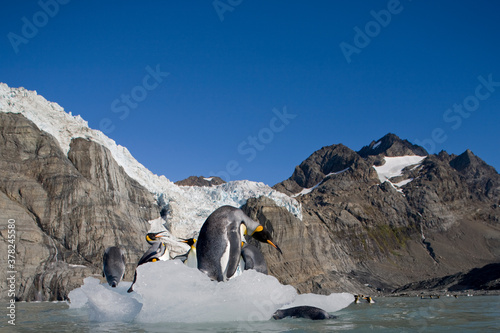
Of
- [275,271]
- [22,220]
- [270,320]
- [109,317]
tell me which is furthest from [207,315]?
[275,271]

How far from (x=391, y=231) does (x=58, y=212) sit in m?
87.9

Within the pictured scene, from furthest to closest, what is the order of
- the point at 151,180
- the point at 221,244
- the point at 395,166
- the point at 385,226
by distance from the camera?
the point at 395,166 → the point at 385,226 → the point at 151,180 → the point at 221,244

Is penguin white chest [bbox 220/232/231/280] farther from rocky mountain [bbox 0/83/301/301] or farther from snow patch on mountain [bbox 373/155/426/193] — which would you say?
snow patch on mountain [bbox 373/155/426/193]

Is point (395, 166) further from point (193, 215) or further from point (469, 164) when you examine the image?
point (193, 215)

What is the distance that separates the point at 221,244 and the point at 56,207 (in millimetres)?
41317

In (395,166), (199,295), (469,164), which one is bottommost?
(199,295)

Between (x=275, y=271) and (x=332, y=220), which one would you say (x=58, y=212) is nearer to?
(x=275, y=271)

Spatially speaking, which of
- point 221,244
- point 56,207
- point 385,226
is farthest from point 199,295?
point 385,226

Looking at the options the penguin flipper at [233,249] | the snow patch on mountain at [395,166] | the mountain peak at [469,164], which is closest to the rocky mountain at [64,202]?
the penguin flipper at [233,249]

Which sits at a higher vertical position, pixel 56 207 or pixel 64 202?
pixel 64 202

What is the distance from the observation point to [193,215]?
6375 cm

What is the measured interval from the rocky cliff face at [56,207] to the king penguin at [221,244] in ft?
98.2

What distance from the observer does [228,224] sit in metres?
8.12

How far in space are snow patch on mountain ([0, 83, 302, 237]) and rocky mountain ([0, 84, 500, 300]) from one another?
19cm
